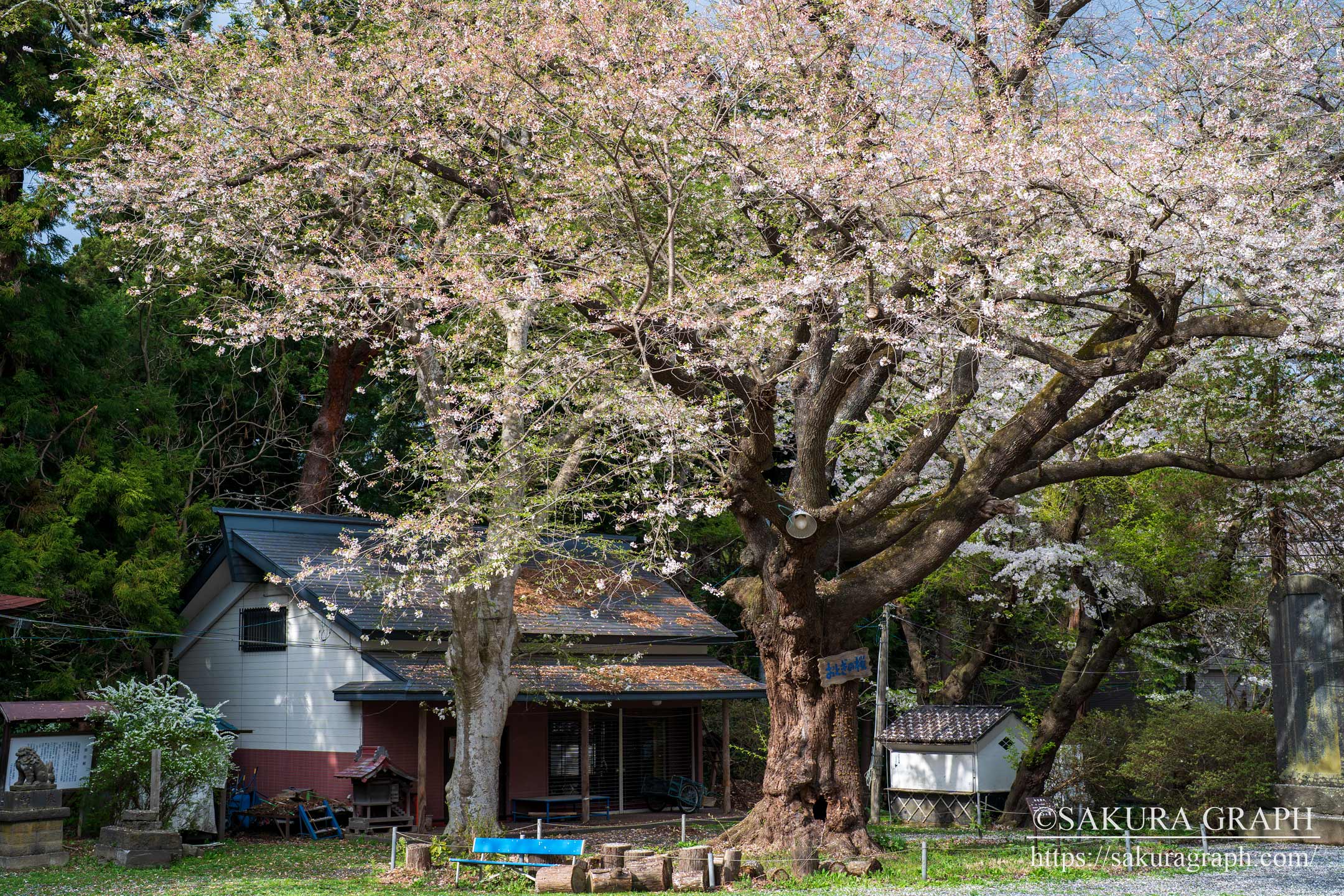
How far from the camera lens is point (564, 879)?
36.9 ft

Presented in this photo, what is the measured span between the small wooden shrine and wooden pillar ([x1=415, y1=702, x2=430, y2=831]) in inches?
10.0

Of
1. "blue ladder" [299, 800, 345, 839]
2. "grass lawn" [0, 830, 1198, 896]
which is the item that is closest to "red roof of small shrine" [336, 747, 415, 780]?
"blue ladder" [299, 800, 345, 839]

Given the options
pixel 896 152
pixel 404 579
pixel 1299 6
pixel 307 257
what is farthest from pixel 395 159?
pixel 1299 6

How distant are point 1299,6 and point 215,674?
20261mm

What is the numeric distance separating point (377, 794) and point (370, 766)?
72 centimetres

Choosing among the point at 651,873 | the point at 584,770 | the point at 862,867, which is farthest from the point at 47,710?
the point at 862,867

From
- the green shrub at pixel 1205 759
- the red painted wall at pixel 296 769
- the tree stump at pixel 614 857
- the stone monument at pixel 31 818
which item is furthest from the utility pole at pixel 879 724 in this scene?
the stone monument at pixel 31 818

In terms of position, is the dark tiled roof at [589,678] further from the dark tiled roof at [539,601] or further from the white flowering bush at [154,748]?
the white flowering bush at [154,748]

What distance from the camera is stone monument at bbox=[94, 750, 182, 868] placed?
14719 millimetres

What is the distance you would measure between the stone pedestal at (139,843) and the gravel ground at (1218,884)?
10.0 meters

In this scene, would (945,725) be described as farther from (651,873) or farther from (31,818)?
(31,818)

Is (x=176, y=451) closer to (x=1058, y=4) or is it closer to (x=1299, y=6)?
(x=1058, y=4)

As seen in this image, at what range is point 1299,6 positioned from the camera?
11930mm

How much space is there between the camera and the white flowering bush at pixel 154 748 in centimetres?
1595
